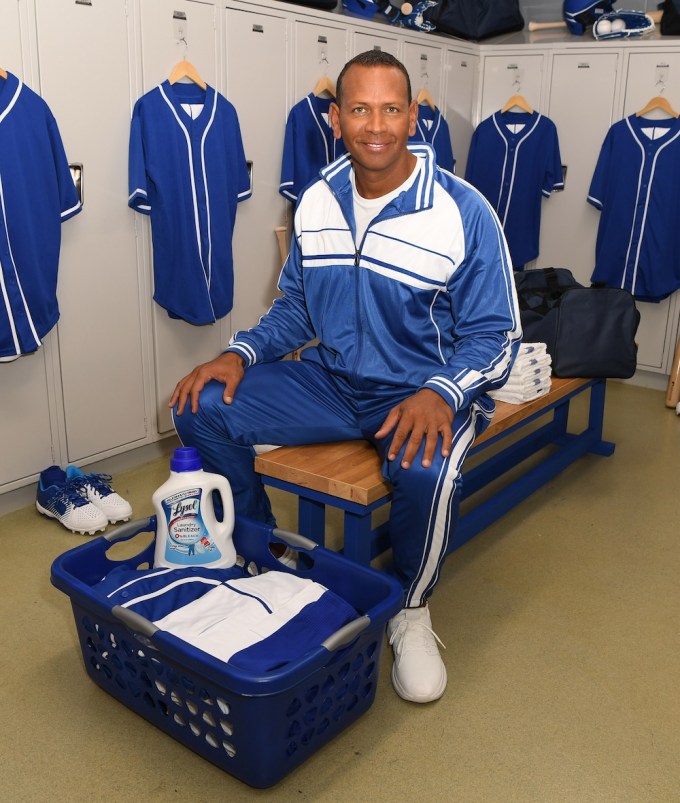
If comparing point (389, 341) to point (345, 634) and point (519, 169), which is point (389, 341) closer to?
point (345, 634)

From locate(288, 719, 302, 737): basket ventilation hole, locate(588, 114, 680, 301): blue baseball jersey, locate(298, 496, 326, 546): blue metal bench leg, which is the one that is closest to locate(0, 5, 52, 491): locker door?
locate(298, 496, 326, 546): blue metal bench leg

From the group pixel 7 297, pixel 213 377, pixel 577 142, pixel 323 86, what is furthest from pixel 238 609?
pixel 577 142

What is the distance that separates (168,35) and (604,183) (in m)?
2.55

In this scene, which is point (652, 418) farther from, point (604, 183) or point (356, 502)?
point (356, 502)

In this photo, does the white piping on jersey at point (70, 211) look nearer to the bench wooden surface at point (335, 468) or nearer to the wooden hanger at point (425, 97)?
the bench wooden surface at point (335, 468)

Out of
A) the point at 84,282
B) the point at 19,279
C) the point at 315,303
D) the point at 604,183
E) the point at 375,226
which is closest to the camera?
the point at 375,226

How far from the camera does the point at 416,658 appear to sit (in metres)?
1.99

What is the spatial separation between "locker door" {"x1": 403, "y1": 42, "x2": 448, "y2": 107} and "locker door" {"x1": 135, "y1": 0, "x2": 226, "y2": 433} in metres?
1.40

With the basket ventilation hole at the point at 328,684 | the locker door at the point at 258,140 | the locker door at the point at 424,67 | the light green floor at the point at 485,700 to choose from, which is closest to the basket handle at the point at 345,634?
the basket ventilation hole at the point at 328,684

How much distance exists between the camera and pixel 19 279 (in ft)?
8.93

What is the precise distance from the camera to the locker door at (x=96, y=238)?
283 cm

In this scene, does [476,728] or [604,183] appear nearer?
[476,728]

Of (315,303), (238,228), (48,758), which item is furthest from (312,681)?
(238,228)

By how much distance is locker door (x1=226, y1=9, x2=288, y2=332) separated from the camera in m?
3.44
